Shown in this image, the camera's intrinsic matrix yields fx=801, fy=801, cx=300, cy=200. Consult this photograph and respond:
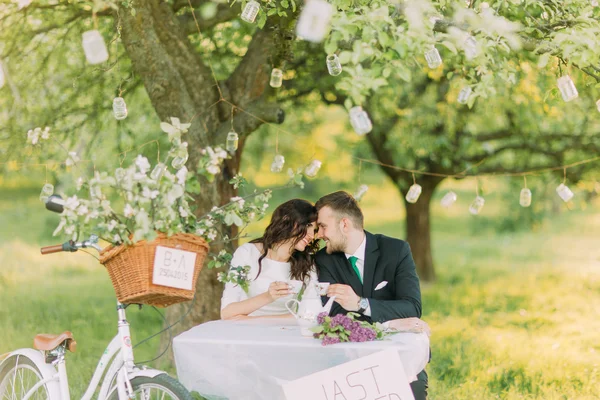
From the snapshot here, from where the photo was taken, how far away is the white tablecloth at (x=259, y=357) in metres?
3.60

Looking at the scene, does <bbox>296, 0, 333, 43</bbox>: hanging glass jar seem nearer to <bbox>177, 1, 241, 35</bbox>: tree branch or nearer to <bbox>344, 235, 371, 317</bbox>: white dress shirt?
<bbox>344, 235, 371, 317</bbox>: white dress shirt

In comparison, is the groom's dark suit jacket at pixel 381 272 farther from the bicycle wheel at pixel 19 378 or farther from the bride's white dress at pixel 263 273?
the bicycle wheel at pixel 19 378

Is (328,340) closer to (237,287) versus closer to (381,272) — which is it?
(381,272)

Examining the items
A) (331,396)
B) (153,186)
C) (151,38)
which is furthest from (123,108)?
(331,396)

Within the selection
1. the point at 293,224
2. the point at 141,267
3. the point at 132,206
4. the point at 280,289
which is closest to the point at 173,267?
the point at 141,267

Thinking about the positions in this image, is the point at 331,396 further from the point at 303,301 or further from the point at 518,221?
the point at 518,221

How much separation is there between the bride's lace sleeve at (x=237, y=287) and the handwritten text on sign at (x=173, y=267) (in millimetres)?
923

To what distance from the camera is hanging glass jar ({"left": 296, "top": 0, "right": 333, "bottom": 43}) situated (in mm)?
3619

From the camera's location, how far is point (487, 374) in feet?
21.8

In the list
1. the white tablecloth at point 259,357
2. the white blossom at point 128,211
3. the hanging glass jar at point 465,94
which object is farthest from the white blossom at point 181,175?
the hanging glass jar at point 465,94

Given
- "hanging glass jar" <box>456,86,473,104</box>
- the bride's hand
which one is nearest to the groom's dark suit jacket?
the bride's hand

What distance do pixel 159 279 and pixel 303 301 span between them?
2.58 feet

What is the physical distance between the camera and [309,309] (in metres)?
3.88

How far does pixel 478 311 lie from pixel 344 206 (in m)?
6.33
